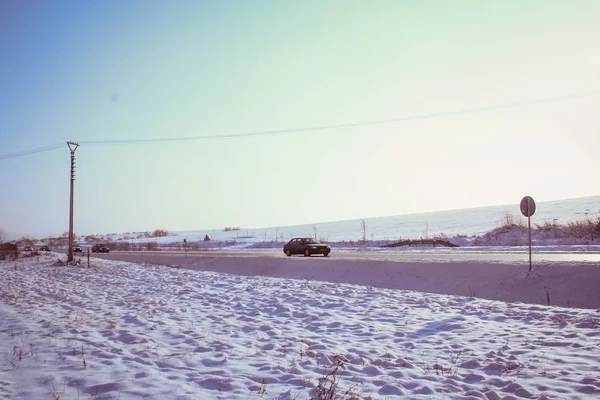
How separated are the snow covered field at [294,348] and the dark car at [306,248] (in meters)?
18.1

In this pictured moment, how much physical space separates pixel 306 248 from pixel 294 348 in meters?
23.7

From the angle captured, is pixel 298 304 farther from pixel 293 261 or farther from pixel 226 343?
pixel 293 261

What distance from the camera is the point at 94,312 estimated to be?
952 centimetres

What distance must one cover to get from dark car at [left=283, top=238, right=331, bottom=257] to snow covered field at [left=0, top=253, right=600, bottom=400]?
18.1m

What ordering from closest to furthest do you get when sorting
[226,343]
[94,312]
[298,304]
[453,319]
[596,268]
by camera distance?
[226,343] → [453,319] → [94,312] → [298,304] → [596,268]

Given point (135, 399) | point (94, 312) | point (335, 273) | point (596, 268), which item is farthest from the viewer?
point (335, 273)

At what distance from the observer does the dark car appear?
97.7 feet

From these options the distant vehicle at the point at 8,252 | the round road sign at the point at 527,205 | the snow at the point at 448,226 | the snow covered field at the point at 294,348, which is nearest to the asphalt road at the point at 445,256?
the round road sign at the point at 527,205

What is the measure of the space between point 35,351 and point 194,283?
29.9ft

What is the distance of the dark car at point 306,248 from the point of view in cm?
2977

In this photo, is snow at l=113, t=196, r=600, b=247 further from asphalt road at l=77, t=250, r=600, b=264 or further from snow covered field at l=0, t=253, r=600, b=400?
snow covered field at l=0, t=253, r=600, b=400

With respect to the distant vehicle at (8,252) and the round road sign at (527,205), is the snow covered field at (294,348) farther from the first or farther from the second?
the distant vehicle at (8,252)

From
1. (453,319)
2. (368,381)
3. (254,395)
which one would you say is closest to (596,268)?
(453,319)

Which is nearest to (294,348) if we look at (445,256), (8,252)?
(445,256)
